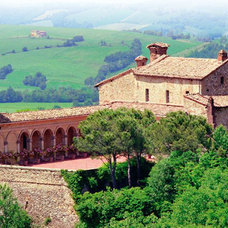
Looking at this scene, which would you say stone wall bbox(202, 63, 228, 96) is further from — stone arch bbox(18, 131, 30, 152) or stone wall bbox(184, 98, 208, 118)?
stone arch bbox(18, 131, 30, 152)

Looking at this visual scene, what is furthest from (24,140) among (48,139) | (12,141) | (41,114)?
(41,114)

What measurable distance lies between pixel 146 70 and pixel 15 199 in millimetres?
18619

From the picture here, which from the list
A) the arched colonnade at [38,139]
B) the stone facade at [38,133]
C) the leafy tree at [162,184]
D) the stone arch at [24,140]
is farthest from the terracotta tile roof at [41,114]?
the leafy tree at [162,184]

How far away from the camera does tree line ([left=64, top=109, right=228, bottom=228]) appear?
47219mm

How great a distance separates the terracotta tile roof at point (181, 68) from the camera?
200ft

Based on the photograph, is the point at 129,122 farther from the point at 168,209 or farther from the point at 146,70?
the point at 146,70

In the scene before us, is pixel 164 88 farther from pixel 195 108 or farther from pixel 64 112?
pixel 64 112

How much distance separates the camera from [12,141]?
55312mm

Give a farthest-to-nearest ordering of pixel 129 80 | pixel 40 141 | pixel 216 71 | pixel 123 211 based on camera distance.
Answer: pixel 129 80, pixel 216 71, pixel 40 141, pixel 123 211

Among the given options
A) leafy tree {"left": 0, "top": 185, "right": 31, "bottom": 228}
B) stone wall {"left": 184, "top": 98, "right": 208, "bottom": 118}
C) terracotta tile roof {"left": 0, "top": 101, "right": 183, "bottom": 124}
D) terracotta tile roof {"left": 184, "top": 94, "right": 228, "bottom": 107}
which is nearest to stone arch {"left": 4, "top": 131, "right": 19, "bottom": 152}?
terracotta tile roof {"left": 0, "top": 101, "right": 183, "bottom": 124}

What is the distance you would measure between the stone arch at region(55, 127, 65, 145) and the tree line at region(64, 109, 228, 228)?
5616 millimetres

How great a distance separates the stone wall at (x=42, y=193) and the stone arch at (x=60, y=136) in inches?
294

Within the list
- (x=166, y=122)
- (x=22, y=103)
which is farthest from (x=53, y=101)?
(x=166, y=122)

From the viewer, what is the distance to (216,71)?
61344mm
